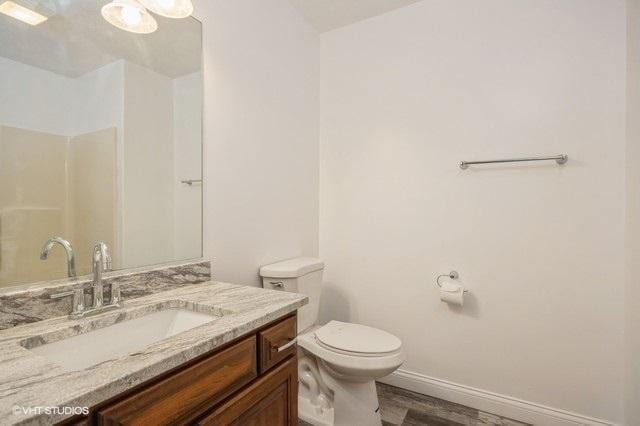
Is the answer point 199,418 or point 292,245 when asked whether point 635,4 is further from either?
point 199,418

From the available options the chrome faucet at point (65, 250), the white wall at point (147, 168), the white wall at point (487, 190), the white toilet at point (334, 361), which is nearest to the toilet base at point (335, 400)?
the white toilet at point (334, 361)

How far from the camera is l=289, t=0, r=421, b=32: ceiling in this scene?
195cm

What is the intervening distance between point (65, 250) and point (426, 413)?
1.89 metres

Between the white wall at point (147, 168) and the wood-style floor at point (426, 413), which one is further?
the wood-style floor at point (426, 413)

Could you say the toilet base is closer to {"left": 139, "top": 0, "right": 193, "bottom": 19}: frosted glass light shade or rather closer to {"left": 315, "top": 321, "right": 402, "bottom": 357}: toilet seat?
{"left": 315, "top": 321, "right": 402, "bottom": 357}: toilet seat

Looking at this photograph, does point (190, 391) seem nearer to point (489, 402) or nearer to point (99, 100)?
point (99, 100)

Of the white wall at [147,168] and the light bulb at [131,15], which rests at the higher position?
the light bulb at [131,15]

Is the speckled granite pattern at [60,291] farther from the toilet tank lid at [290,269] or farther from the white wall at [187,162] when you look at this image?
the toilet tank lid at [290,269]

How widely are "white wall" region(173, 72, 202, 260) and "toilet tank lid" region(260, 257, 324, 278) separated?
1.30ft

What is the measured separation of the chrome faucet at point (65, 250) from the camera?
930 millimetres

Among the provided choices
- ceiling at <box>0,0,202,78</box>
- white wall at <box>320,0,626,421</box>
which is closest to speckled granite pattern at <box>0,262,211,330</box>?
ceiling at <box>0,0,202,78</box>

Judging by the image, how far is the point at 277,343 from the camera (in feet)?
3.24

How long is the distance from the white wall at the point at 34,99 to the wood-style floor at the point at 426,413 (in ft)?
5.67

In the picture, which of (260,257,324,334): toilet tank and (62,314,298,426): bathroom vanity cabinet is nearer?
(62,314,298,426): bathroom vanity cabinet
